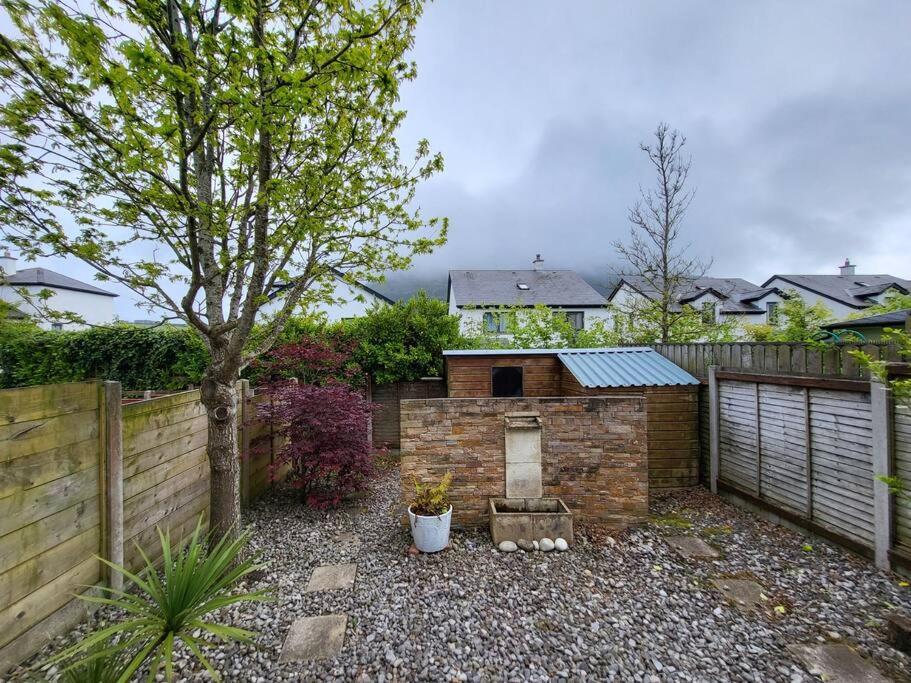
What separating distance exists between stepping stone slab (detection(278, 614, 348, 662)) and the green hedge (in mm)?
7224

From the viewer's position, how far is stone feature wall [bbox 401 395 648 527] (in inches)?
183

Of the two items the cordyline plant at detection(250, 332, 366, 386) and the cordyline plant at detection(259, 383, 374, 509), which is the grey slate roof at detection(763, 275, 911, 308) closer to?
the cordyline plant at detection(250, 332, 366, 386)

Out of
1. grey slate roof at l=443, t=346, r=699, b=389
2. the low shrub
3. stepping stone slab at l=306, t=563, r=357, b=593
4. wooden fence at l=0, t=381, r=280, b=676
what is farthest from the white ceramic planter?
grey slate roof at l=443, t=346, r=699, b=389

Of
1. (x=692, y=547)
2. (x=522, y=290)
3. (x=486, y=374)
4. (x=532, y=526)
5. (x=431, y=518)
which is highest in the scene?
(x=522, y=290)

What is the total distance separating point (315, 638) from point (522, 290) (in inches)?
805

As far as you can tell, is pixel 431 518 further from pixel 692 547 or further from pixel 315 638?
pixel 692 547

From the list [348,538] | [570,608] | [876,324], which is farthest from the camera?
[876,324]

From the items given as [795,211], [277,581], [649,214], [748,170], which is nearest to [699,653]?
[277,581]

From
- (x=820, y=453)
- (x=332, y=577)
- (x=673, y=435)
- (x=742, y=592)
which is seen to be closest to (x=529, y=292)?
(x=673, y=435)

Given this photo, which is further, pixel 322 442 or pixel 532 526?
pixel 322 442

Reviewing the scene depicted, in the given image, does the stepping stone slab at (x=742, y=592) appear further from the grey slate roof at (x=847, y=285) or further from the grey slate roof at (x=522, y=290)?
the grey slate roof at (x=847, y=285)

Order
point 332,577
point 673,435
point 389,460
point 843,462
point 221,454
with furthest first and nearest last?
point 389,460 < point 673,435 < point 843,462 < point 332,577 < point 221,454

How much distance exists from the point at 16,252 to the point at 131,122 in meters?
1.40

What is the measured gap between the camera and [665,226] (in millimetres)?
9664
